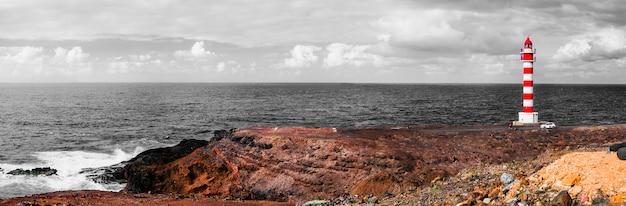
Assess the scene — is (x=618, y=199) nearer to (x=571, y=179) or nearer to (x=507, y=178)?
(x=571, y=179)

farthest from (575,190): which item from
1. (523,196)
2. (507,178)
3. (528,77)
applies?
(528,77)

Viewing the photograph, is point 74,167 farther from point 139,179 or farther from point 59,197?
point 59,197

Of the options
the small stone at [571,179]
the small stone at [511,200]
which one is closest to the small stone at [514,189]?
the small stone at [511,200]

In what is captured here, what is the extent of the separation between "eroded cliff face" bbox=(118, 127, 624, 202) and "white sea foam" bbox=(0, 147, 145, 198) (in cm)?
838

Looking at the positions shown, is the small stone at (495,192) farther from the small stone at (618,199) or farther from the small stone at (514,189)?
the small stone at (618,199)

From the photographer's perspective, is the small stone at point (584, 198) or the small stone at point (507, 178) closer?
the small stone at point (584, 198)

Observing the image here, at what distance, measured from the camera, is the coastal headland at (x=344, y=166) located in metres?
20.0

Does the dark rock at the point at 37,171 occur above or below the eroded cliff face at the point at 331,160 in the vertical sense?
below

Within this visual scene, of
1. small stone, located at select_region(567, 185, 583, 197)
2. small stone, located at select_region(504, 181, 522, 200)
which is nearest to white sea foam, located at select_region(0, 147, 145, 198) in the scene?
small stone, located at select_region(504, 181, 522, 200)

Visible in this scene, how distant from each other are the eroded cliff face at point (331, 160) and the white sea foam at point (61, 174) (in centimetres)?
838

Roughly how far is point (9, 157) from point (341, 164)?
39096mm

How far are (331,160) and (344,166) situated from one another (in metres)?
0.83

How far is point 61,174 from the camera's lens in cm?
3803

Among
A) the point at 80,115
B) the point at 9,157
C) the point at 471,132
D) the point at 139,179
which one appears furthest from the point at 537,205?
the point at 80,115
